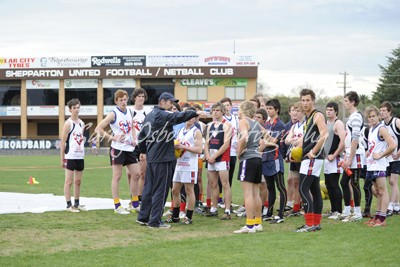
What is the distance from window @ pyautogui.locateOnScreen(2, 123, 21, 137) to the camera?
71438 millimetres

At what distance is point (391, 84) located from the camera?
218ft

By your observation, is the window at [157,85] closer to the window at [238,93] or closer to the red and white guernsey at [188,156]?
the window at [238,93]

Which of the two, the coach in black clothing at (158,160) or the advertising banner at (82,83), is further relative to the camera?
the advertising banner at (82,83)

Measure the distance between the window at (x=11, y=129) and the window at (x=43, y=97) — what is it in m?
4.99

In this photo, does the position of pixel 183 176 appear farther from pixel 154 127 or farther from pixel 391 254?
pixel 391 254

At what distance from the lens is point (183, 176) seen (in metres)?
10.2

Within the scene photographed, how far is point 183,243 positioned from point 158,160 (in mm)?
2085

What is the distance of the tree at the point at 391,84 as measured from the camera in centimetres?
6619

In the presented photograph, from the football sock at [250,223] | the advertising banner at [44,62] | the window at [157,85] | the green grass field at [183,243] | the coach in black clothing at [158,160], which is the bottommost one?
the green grass field at [183,243]

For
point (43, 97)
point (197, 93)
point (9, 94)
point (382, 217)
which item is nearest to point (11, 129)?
point (9, 94)

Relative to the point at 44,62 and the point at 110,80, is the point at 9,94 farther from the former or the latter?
the point at 110,80

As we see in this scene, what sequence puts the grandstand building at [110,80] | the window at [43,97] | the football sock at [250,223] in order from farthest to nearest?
the window at [43,97] → the grandstand building at [110,80] → the football sock at [250,223]

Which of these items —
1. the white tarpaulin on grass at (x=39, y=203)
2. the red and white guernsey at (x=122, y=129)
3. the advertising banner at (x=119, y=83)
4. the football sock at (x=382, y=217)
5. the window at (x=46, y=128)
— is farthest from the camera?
the window at (x=46, y=128)

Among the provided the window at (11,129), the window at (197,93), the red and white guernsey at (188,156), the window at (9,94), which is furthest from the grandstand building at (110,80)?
the red and white guernsey at (188,156)
